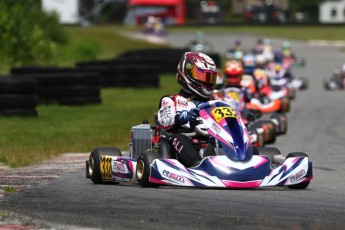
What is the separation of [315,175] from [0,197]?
356 centimetres

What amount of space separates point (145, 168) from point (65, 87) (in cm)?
1203

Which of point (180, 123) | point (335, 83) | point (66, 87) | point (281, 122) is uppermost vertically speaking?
point (180, 123)

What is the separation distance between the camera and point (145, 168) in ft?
29.9

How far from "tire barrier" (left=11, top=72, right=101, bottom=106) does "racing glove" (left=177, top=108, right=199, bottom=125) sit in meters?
11.1

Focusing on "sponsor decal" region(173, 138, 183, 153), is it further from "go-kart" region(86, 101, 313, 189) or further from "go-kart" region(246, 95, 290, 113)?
"go-kart" region(246, 95, 290, 113)

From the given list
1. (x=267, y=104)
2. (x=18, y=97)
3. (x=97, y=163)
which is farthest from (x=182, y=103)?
(x=267, y=104)

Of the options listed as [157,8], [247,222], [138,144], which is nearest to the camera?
[247,222]

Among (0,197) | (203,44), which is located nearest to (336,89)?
(203,44)

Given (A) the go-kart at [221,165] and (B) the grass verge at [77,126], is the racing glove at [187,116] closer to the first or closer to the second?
(A) the go-kart at [221,165]

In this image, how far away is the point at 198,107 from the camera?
9.50 meters

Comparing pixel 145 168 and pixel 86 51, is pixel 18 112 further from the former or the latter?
pixel 86 51

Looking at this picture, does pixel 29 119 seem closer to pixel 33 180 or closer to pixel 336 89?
pixel 33 180

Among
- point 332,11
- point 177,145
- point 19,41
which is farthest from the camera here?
point 332,11

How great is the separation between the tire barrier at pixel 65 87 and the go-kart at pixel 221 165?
1114cm
